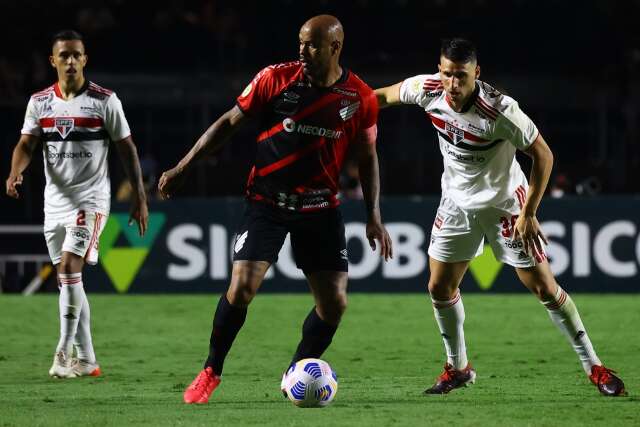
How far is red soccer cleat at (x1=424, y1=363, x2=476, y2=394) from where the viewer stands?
7.50 meters

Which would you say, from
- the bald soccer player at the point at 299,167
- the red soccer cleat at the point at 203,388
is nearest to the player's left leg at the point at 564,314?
the bald soccer player at the point at 299,167

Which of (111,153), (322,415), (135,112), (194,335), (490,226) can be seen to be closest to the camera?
(322,415)

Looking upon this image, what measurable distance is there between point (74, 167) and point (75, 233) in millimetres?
475

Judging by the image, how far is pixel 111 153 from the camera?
17.1m

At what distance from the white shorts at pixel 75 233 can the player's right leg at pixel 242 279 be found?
82.1 inches

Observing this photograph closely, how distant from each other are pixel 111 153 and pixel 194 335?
6.17 metres

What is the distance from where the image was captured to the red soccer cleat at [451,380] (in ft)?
24.6

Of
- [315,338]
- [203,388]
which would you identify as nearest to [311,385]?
[315,338]

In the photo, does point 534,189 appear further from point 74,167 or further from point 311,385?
point 74,167

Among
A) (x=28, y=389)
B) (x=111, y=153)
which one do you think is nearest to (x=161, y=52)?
(x=111, y=153)

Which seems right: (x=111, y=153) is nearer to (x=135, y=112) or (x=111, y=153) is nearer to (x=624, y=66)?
(x=135, y=112)

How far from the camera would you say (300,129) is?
6734 millimetres

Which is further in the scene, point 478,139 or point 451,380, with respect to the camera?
point 451,380

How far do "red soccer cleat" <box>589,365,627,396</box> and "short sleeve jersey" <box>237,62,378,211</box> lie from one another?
76.8 inches
